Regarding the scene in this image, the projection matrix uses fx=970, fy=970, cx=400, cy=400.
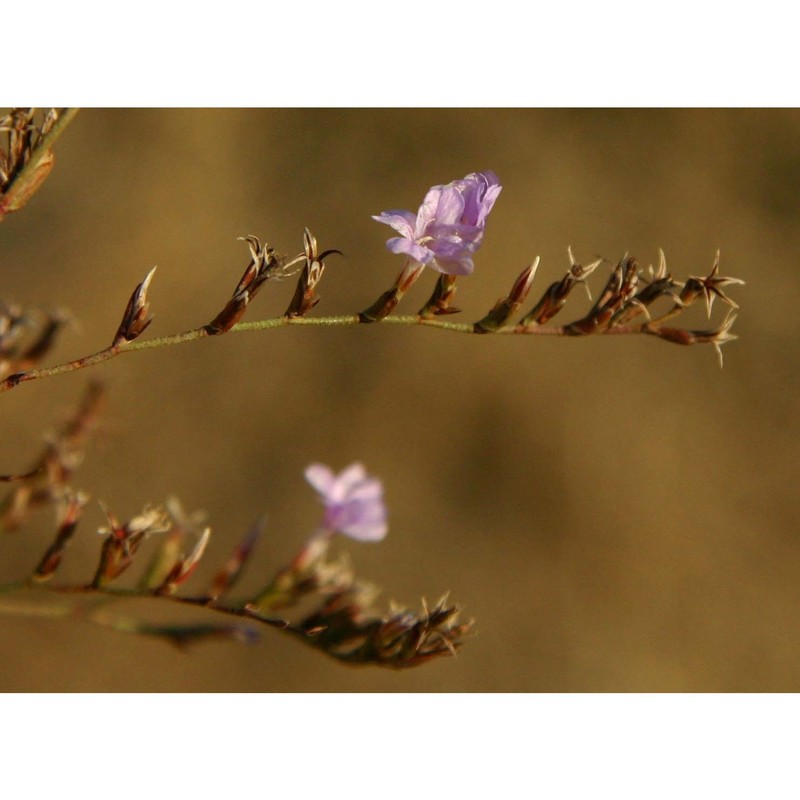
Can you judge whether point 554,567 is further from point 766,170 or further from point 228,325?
point 228,325

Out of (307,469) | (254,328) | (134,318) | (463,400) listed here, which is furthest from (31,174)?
(463,400)

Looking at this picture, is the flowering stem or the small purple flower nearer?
the flowering stem

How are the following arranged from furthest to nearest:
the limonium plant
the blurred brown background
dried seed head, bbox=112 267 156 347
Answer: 1. the blurred brown background
2. dried seed head, bbox=112 267 156 347
3. the limonium plant

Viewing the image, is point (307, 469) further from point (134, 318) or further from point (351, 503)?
point (134, 318)

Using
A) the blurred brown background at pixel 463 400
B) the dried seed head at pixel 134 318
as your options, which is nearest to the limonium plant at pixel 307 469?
the dried seed head at pixel 134 318

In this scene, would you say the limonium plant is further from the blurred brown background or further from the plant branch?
the blurred brown background

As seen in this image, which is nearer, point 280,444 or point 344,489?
point 344,489

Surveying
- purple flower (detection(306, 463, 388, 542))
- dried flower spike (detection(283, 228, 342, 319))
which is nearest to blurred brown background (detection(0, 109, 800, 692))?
purple flower (detection(306, 463, 388, 542))

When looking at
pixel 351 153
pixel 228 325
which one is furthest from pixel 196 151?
pixel 228 325
